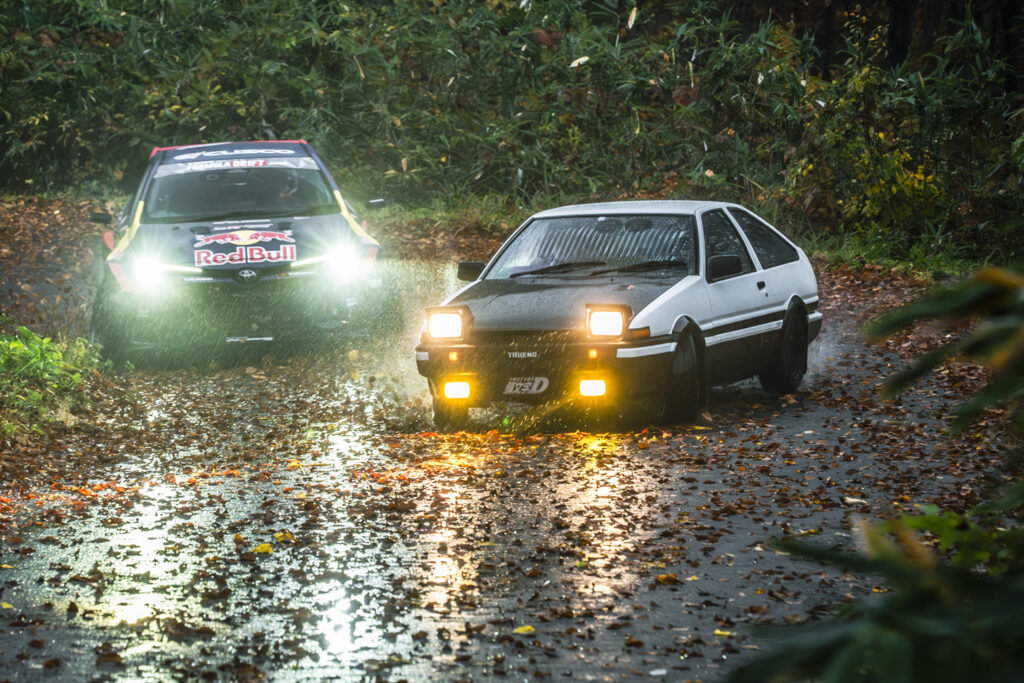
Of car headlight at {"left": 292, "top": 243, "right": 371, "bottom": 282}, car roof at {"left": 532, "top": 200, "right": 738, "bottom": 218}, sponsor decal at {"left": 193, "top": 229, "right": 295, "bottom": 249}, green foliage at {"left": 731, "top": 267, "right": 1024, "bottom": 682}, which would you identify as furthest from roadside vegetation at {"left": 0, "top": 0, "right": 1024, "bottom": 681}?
green foliage at {"left": 731, "top": 267, "right": 1024, "bottom": 682}

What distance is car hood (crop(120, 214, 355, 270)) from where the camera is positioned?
37.4 feet

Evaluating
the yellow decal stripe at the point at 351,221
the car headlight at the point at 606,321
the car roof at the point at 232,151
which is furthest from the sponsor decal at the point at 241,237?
the car headlight at the point at 606,321

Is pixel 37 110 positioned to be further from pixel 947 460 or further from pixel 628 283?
pixel 947 460

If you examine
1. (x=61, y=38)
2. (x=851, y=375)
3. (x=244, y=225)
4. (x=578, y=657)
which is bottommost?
(x=578, y=657)

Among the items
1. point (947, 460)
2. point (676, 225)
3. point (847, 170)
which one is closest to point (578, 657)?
point (947, 460)

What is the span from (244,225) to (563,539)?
6266 mm

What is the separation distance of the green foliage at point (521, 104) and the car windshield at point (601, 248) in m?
7.42

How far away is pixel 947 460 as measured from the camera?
308 inches

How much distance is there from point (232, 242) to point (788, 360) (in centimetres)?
470

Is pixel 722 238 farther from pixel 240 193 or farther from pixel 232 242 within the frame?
pixel 240 193

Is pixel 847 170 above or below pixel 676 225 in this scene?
above

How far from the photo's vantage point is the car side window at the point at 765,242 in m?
10.6

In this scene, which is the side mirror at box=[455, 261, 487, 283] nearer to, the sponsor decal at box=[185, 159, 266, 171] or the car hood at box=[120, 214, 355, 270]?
the car hood at box=[120, 214, 355, 270]

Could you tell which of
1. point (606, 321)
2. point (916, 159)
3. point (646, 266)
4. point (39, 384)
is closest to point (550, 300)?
point (606, 321)
